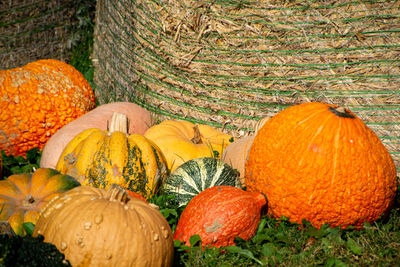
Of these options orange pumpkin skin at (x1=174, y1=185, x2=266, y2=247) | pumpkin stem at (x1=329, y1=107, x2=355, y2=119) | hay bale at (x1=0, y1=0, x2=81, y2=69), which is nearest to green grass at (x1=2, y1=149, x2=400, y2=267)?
orange pumpkin skin at (x1=174, y1=185, x2=266, y2=247)

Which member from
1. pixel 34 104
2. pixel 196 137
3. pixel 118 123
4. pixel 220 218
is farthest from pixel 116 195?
pixel 34 104

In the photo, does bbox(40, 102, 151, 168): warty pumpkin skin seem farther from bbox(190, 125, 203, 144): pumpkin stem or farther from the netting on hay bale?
bbox(190, 125, 203, 144): pumpkin stem

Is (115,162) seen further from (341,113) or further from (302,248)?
(341,113)

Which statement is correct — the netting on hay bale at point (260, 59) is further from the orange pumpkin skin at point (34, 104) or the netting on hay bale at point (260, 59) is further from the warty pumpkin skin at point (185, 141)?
the orange pumpkin skin at point (34, 104)

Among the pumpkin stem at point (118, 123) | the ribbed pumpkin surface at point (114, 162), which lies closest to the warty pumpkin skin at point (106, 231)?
the ribbed pumpkin surface at point (114, 162)

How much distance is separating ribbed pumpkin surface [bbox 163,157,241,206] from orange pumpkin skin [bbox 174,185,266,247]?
0.49 metres

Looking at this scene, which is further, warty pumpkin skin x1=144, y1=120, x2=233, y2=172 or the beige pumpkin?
warty pumpkin skin x1=144, y1=120, x2=233, y2=172

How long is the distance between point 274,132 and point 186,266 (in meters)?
1.36

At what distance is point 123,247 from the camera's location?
2361 mm

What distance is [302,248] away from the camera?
10.2 feet

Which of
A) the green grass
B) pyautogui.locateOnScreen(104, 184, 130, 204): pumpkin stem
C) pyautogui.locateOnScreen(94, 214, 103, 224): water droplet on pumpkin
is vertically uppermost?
pyautogui.locateOnScreen(104, 184, 130, 204): pumpkin stem

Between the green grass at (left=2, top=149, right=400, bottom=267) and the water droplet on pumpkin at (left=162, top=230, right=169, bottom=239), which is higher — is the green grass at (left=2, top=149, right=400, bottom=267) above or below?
below

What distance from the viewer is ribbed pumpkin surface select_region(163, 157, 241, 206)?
12.3 feet

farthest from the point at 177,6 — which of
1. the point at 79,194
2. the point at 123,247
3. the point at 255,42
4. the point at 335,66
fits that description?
the point at 123,247
